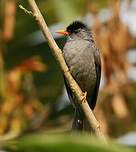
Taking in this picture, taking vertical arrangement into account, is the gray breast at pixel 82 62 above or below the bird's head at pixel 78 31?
below

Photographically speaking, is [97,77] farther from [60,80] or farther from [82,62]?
[60,80]

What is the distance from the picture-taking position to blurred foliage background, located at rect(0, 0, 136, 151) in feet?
14.5

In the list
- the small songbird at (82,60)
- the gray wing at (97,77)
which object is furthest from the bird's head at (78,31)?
the gray wing at (97,77)

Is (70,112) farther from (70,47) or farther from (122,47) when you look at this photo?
(122,47)

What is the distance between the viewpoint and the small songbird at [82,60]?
4.80 meters

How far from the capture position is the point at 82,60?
16.1ft

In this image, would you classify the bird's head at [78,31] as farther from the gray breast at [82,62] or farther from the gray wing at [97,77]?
the gray wing at [97,77]

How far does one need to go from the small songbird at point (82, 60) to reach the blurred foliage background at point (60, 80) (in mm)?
121

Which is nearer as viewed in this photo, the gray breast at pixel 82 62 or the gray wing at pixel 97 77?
the gray breast at pixel 82 62

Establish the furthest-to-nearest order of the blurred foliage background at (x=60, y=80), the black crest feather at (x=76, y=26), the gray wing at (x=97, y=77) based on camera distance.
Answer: the black crest feather at (x=76, y=26)
the gray wing at (x=97, y=77)
the blurred foliage background at (x=60, y=80)

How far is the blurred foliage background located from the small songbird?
121 millimetres

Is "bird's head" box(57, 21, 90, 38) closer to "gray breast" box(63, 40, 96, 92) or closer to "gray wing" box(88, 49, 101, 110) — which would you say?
"gray breast" box(63, 40, 96, 92)

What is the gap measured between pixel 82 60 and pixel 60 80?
5.37 ft

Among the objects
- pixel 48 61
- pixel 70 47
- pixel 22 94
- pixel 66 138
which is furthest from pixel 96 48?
pixel 66 138
